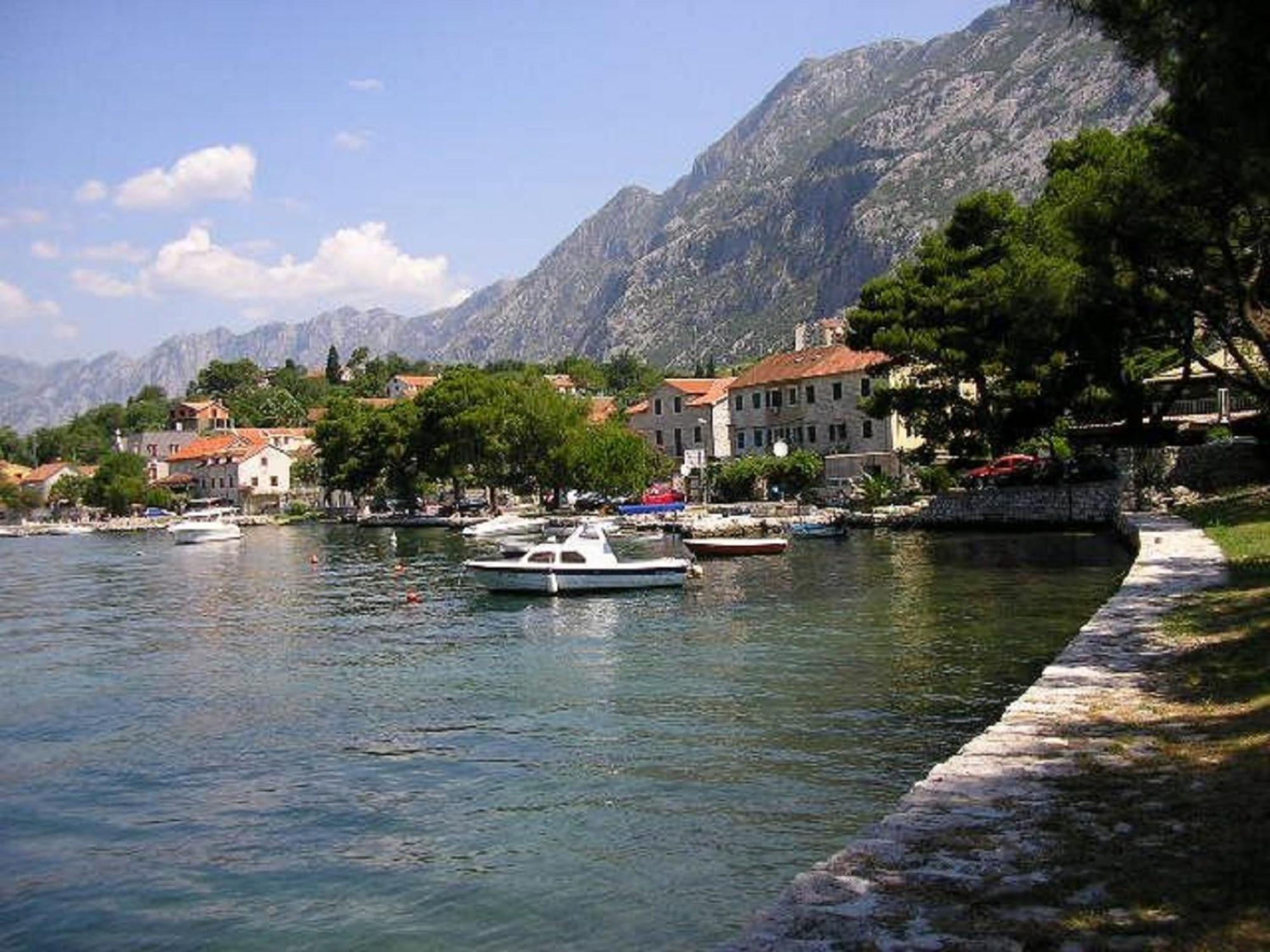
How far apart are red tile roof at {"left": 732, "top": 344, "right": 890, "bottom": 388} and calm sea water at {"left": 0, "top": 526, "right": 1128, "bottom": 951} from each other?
4686 cm

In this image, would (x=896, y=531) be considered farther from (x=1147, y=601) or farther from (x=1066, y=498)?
(x=1147, y=601)

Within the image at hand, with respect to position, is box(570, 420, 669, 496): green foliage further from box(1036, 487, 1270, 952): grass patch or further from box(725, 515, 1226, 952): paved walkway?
box(725, 515, 1226, 952): paved walkway

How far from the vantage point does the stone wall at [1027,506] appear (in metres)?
53.2

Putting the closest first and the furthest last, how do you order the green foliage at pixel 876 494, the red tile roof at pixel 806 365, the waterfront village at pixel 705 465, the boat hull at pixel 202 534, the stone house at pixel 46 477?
1. the waterfront village at pixel 705 465
2. the green foliage at pixel 876 494
3. the red tile roof at pixel 806 365
4. the boat hull at pixel 202 534
5. the stone house at pixel 46 477

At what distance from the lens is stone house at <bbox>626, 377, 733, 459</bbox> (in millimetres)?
100062

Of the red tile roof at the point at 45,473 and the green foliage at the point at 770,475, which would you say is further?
the red tile roof at the point at 45,473

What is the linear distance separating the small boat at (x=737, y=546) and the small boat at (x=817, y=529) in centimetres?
721

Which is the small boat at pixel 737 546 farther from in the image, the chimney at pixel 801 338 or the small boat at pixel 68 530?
the small boat at pixel 68 530

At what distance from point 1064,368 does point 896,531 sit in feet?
45.0

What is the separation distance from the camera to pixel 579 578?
41281 mm

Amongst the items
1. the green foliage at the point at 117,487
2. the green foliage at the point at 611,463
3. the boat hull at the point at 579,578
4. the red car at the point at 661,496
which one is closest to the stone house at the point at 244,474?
the green foliage at the point at 117,487

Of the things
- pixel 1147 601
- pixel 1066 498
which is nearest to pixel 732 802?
pixel 1147 601

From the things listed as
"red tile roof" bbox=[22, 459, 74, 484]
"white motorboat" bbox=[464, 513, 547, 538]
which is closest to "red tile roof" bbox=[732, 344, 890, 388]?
"white motorboat" bbox=[464, 513, 547, 538]

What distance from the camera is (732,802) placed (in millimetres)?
14570
